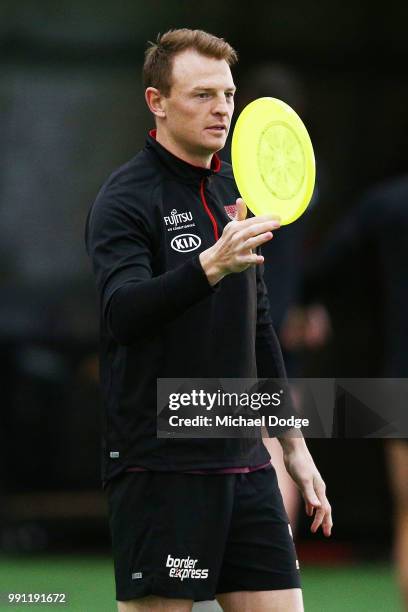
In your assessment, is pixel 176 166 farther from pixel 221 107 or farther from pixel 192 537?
pixel 192 537

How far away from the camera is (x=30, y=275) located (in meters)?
7.29

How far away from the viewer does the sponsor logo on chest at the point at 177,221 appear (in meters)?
3.68

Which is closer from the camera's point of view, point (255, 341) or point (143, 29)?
point (255, 341)

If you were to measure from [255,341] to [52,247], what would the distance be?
135 inches

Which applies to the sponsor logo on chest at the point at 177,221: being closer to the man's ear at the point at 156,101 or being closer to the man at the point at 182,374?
the man at the point at 182,374

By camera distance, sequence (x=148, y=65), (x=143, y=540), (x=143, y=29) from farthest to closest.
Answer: (x=143, y=29) → (x=148, y=65) → (x=143, y=540)

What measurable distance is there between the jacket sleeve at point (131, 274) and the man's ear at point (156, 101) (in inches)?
11.5

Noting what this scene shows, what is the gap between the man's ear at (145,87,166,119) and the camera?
152 inches

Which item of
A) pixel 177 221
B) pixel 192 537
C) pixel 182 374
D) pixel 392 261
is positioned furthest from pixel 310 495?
pixel 392 261

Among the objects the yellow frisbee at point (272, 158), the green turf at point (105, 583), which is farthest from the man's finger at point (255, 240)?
the green turf at point (105, 583)

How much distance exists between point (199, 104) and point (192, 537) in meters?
1.09

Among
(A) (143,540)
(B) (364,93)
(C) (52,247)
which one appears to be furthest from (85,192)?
(A) (143,540)

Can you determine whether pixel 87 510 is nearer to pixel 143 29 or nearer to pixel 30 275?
pixel 30 275

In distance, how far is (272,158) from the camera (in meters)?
3.75
